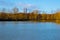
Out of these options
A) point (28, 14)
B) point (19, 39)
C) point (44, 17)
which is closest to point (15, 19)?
point (28, 14)

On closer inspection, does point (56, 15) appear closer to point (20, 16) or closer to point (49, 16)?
point (49, 16)

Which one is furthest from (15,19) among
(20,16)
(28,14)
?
(28,14)

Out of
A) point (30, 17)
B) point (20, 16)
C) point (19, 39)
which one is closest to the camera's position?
point (19, 39)

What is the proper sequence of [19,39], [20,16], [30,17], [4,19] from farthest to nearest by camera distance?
[30,17] → [20,16] → [4,19] → [19,39]

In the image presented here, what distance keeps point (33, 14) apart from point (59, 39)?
23.4m

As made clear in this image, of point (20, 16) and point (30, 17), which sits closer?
point (20, 16)

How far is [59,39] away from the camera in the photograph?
6648mm

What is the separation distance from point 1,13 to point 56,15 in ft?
36.7

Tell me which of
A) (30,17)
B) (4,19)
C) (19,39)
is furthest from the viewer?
(30,17)

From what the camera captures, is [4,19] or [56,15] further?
[56,15]

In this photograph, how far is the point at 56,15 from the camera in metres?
28.9

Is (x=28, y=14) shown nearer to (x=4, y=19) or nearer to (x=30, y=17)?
(x=30, y=17)

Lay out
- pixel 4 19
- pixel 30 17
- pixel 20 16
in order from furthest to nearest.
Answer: pixel 30 17
pixel 20 16
pixel 4 19

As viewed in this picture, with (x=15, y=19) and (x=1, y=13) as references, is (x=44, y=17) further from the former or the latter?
(x=1, y=13)
